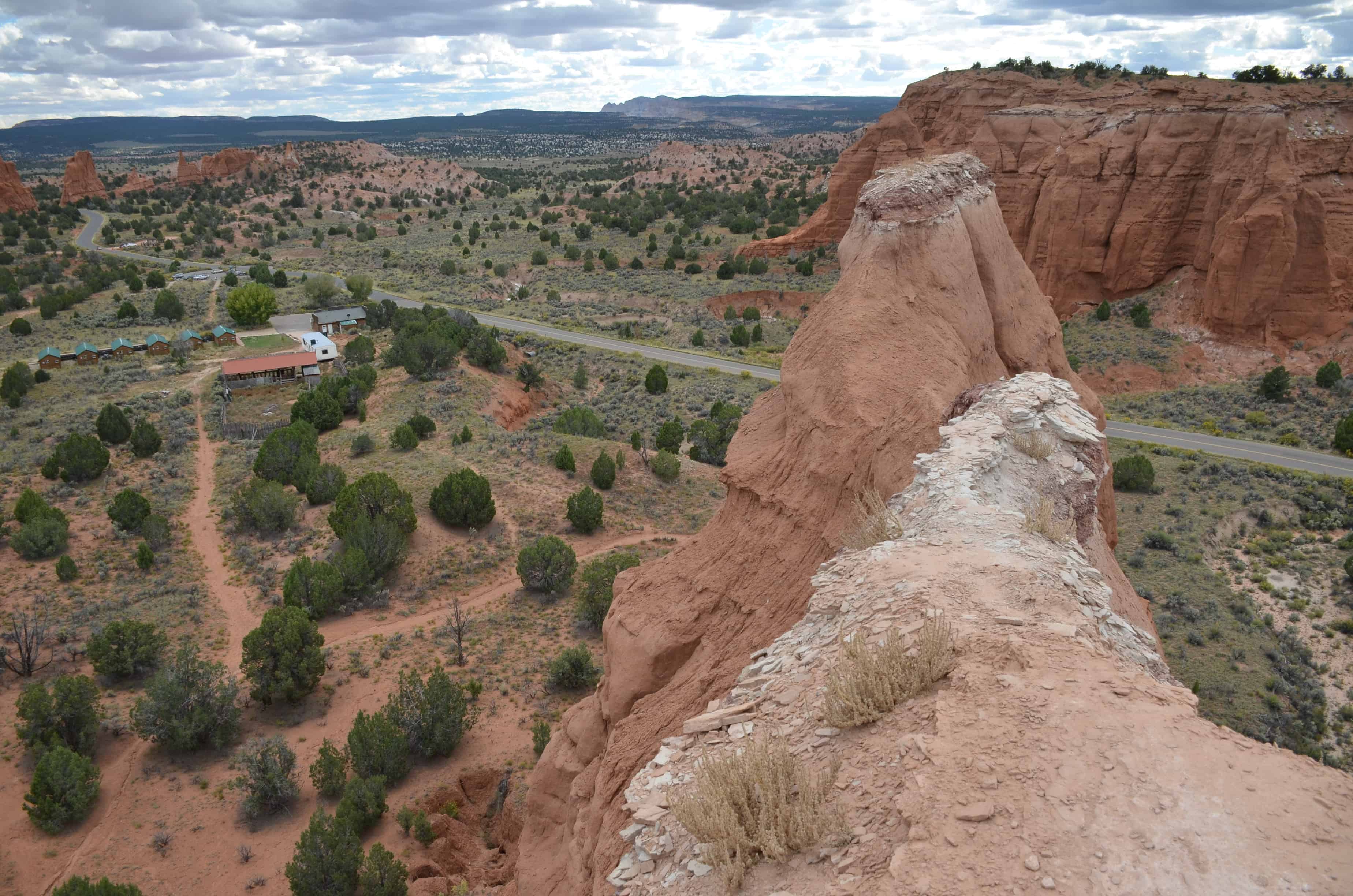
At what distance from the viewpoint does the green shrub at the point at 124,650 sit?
78.1 feet

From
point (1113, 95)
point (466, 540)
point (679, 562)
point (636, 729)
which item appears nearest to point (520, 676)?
point (466, 540)

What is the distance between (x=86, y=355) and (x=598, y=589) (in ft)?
158

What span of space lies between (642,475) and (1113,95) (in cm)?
5048

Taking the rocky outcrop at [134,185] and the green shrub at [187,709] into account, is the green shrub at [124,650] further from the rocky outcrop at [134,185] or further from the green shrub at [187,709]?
the rocky outcrop at [134,185]

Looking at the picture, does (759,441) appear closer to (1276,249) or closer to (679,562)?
(679,562)

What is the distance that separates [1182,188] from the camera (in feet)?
183

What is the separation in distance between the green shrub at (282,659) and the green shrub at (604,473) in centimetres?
1585

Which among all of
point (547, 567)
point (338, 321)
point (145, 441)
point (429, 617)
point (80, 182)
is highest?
point (80, 182)

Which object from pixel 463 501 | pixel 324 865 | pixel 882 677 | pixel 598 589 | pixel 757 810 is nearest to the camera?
pixel 757 810

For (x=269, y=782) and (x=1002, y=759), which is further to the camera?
(x=269, y=782)

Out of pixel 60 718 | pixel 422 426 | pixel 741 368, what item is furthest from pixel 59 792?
pixel 741 368

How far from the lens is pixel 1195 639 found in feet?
81.1

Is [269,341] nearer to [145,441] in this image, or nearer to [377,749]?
[145,441]

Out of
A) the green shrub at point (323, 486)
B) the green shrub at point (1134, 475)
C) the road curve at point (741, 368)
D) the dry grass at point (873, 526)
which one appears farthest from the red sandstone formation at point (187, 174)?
the dry grass at point (873, 526)
